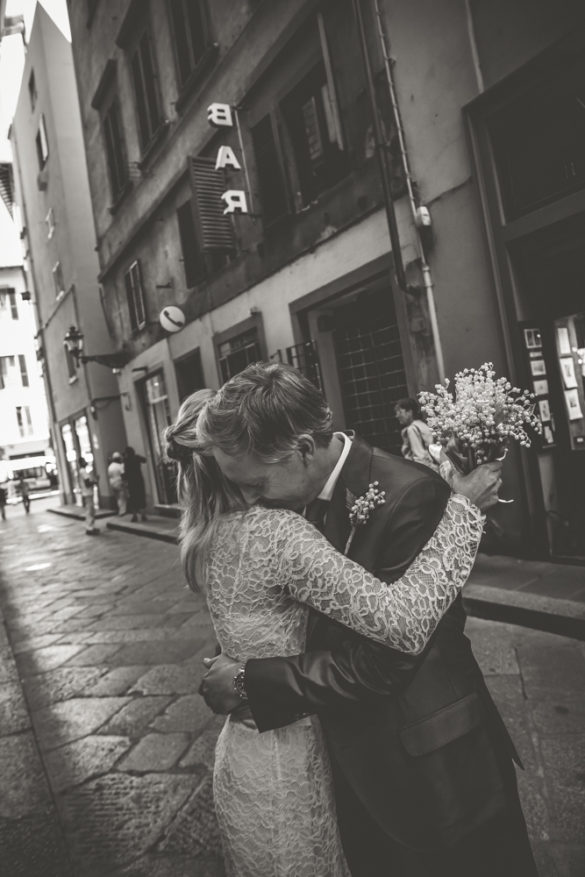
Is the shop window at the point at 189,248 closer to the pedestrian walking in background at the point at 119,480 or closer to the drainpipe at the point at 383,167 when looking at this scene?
the pedestrian walking in background at the point at 119,480

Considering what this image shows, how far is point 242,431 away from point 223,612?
41 centimetres

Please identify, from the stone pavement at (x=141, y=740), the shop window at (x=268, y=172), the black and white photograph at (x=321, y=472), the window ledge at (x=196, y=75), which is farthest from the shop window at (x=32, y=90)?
the stone pavement at (x=141, y=740)

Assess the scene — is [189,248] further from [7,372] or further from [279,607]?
[7,372]

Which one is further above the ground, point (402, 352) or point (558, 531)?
point (402, 352)

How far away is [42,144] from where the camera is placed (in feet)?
65.0

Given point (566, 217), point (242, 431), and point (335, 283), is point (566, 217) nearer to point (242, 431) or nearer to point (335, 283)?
point (335, 283)

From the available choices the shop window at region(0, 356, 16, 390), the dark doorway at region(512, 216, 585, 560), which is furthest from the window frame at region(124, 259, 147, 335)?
the shop window at region(0, 356, 16, 390)

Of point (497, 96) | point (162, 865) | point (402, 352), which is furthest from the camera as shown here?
point (402, 352)

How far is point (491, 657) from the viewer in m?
3.95

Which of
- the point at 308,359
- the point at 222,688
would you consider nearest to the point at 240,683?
the point at 222,688

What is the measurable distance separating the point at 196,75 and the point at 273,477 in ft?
35.1

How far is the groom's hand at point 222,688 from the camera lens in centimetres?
132

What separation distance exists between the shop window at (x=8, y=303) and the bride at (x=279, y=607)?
127 ft

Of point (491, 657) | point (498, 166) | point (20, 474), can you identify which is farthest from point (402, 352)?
point (20, 474)
